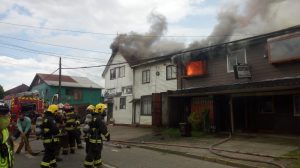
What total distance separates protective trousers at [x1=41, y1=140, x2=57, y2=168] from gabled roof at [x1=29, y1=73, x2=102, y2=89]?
33.1 meters

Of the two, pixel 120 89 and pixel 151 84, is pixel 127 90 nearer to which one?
pixel 120 89

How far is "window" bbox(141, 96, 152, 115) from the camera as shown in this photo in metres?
24.3

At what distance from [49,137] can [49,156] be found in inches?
26.8

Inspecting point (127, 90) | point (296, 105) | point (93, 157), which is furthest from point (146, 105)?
point (93, 157)

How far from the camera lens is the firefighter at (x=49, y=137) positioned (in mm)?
8830

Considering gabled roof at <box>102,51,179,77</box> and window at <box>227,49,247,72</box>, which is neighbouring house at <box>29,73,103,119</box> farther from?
window at <box>227,49,247,72</box>

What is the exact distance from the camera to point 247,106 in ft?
57.4

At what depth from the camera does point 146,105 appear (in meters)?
24.7

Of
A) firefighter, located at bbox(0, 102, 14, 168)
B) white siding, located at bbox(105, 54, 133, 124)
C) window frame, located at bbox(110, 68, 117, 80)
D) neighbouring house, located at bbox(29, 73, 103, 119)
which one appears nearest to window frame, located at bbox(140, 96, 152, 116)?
white siding, located at bbox(105, 54, 133, 124)

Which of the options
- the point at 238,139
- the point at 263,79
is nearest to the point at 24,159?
the point at 238,139

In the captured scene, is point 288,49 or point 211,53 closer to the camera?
point 288,49

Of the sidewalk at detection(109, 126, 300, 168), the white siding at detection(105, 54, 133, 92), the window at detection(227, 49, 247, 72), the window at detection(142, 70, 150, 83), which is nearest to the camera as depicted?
the sidewalk at detection(109, 126, 300, 168)

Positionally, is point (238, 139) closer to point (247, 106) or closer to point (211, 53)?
point (247, 106)

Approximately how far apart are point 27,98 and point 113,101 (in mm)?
9327
